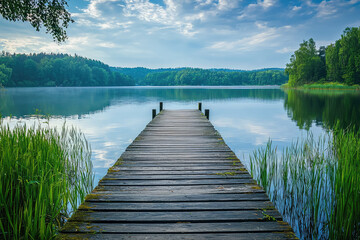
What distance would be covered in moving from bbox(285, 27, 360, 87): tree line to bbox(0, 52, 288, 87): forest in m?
46.3

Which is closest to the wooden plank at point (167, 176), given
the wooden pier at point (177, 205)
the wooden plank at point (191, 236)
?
the wooden pier at point (177, 205)

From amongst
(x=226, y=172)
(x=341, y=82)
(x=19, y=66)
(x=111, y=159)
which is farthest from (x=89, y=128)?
(x=19, y=66)

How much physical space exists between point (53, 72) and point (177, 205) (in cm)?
11459

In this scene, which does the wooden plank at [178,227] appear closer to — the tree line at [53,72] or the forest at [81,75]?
the forest at [81,75]

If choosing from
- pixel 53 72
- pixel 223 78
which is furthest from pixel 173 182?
pixel 223 78

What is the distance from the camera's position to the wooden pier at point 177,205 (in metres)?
2.48

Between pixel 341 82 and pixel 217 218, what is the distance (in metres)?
73.3

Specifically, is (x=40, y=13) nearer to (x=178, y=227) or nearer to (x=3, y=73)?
(x=178, y=227)

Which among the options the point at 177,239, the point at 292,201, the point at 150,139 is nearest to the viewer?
the point at 177,239

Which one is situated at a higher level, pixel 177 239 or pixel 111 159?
pixel 177 239

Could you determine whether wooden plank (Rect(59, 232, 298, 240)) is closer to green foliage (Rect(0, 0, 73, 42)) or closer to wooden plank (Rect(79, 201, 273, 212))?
wooden plank (Rect(79, 201, 273, 212))

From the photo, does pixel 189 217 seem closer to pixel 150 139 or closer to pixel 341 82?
pixel 150 139

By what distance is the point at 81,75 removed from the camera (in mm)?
112375

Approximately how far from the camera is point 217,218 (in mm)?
2707
